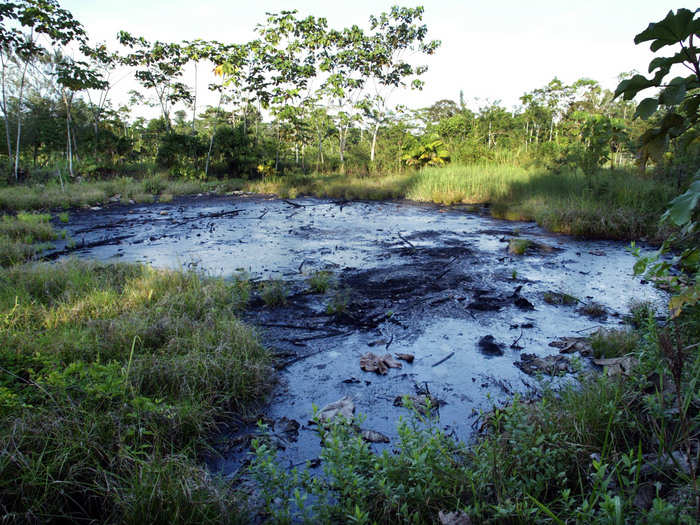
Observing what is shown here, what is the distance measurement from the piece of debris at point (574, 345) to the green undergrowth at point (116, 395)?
222 centimetres

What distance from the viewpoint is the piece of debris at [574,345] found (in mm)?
2973

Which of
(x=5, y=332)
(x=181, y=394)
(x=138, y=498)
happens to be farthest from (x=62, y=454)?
(x=5, y=332)

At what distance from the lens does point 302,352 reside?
3.19 meters

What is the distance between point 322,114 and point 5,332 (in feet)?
68.6

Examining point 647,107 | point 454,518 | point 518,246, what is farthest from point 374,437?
point 518,246

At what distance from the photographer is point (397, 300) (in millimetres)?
4270

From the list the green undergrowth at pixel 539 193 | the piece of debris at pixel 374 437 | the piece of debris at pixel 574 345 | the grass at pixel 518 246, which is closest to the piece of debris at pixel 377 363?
the piece of debris at pixel 374 437

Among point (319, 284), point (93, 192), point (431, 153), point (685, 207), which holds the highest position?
point (431, 153)

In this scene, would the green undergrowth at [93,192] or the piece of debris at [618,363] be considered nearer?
the piece of debris at [618,363]

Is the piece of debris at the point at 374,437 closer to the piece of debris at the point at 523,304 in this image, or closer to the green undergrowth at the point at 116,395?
the green undergrowth at the point at 116,395

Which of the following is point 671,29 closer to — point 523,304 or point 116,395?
point 116,395

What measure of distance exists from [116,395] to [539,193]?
10.2 metres

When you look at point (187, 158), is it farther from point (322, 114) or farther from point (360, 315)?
point (360, 315)

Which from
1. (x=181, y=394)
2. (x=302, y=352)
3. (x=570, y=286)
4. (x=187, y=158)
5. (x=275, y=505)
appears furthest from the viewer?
(x=187, y=158)
